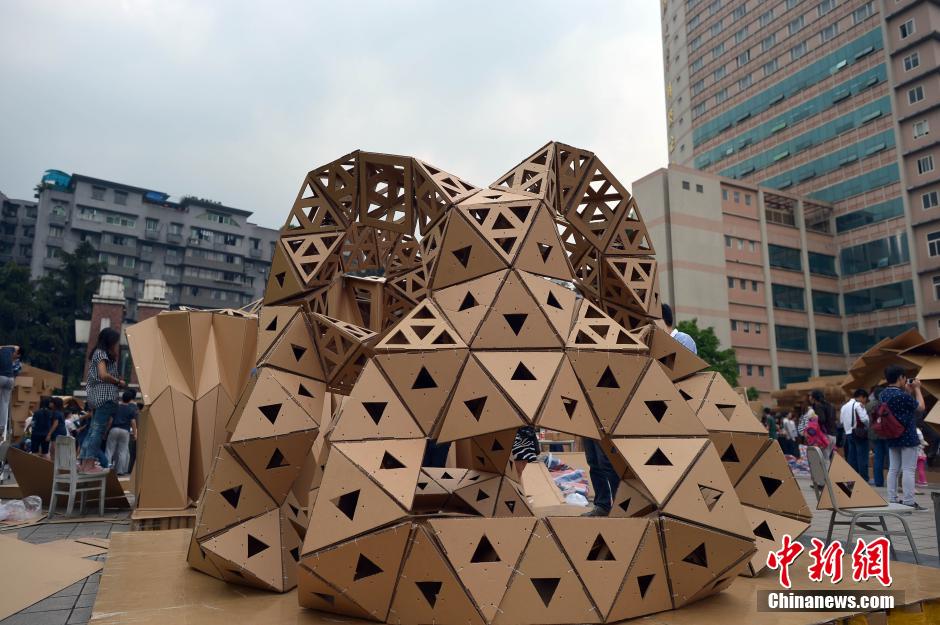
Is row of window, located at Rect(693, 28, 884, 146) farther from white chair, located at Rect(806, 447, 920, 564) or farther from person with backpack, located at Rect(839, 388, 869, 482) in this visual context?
white chair, located at Rect(806, 447, 920, 564)

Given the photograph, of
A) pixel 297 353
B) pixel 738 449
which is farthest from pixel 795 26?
pixel 297 353

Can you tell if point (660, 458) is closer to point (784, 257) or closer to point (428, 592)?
point (428, 592)

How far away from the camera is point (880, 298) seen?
46.9 m

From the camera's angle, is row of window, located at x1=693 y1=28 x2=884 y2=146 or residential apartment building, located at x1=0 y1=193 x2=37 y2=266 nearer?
row of window, located at x1=693 y1=28 x2=884 y2=146

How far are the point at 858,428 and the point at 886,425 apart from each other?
374 cm

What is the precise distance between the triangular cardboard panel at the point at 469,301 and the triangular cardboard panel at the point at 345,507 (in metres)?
1.17

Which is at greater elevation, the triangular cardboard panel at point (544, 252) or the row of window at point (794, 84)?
the row of window at point (794, 84)

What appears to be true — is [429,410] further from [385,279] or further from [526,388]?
[385,279]

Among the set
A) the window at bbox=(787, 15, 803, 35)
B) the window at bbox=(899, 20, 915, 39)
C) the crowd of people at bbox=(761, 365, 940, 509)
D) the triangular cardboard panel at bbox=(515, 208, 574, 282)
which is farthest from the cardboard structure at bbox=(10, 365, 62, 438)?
the window at bbox=(787, 15, 803, 35)

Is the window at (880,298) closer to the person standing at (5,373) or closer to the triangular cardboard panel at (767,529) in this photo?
the triangular cardboard panel at (767,529)

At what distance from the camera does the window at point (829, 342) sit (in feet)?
159

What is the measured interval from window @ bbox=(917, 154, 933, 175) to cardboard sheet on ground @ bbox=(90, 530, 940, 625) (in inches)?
1853

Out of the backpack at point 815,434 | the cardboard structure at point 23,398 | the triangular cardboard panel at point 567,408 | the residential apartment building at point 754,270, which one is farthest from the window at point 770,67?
the triangular cardboard panel at point 567,408

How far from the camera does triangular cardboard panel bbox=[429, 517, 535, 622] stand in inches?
145
